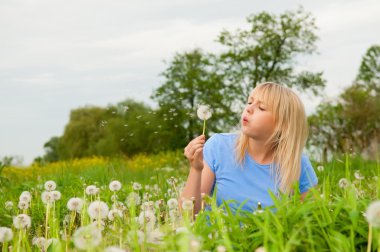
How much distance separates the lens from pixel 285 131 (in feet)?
15.6

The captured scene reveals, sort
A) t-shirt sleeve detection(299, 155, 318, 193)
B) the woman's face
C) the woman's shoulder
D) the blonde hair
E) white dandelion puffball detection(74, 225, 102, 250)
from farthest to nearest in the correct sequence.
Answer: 1. the woman's shoulder
2. t-shirt sleeve detection(299, 155, 318, 193)
3. the blonde hair
4. the woman's face
5. white dandelion puffball detection(74, 225, 102, 250)

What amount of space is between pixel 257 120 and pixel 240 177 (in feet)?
1.93

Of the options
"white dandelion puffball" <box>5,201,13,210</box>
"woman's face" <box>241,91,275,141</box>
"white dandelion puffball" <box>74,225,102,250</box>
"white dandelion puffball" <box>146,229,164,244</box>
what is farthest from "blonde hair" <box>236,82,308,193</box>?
"white dandelion puffball" <box>74,225,102,250</box>

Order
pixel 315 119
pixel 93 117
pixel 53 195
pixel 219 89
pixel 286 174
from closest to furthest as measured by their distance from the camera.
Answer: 1. pixel 53 195
2. pixel 286 174
3. pixel 315 119
4. pixel 219 89
5. pixel 93 117

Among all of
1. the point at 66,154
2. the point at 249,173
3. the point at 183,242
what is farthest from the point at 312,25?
the point at 183,242

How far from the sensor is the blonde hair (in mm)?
4750

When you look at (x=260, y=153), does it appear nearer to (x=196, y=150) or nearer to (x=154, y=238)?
(x=196, y=150)

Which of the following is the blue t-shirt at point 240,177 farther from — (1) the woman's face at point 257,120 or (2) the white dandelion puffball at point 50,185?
(2) the white dandelion puffball at point 50,185

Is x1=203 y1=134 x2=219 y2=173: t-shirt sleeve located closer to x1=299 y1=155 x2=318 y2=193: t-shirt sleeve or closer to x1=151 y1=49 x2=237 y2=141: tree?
x1=299 y1=155 x2=318 y2=193: t-shirt sleeve

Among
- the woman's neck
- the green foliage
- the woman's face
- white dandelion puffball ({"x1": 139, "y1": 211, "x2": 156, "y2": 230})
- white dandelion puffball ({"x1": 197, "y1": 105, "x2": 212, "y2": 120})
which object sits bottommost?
the green foliage

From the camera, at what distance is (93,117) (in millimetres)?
47438

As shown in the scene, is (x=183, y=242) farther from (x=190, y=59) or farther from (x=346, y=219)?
(x=190, y=59)

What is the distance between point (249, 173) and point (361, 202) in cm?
187

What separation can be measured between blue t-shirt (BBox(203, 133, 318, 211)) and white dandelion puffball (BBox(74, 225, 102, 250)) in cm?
252
